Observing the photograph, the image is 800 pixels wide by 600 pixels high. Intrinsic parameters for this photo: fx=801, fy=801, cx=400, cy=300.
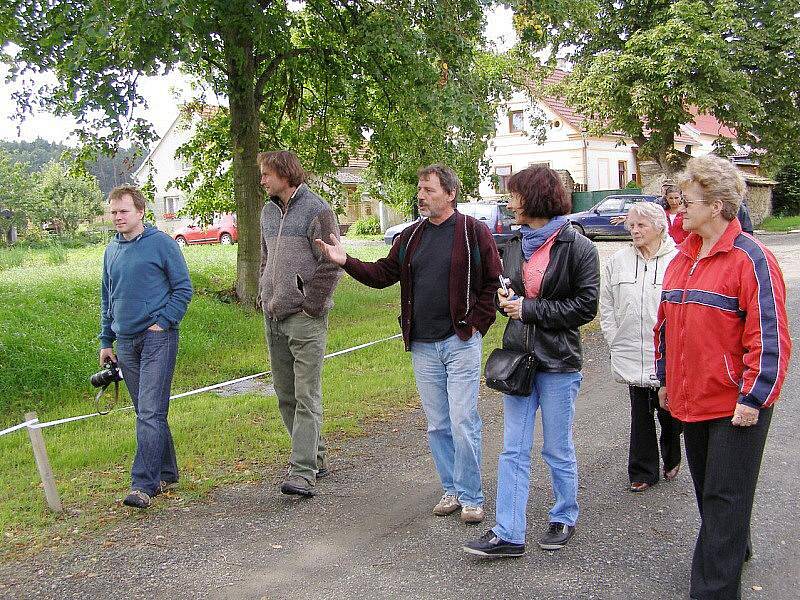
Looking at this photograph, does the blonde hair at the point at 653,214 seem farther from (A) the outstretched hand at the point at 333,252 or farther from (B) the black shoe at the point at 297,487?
A: (B) the black shoe at the point at 297,487

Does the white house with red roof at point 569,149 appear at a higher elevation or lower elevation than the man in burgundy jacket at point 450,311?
higher

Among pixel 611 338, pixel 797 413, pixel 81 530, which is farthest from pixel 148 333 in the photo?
pixel 797 413

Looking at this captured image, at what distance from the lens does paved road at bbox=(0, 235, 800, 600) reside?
13.3ft

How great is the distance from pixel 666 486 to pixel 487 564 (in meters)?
1.73

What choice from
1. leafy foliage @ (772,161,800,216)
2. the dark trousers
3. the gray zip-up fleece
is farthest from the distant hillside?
leafy foliage @ (772,161,800,216)

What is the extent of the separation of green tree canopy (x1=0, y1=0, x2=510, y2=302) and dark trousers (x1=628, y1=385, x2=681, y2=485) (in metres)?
5.53

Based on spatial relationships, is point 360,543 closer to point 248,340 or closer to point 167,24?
point 167,24

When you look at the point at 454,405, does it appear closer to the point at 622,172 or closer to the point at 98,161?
the point at 98,161

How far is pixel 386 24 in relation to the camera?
11289 mm

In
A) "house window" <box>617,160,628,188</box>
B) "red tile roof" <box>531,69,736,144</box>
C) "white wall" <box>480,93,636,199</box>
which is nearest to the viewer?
"red tile roof" <box>531,69,736,144</box>

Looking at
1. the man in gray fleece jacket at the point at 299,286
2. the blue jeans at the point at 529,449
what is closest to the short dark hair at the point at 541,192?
the blue jeans at the point at 529,449

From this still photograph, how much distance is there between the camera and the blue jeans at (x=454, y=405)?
15.5 ft

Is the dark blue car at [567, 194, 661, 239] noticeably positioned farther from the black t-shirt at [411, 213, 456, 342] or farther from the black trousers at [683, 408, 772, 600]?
the black trousers at [683, 408, 772, 600]

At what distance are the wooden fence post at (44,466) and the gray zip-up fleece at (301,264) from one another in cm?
170
